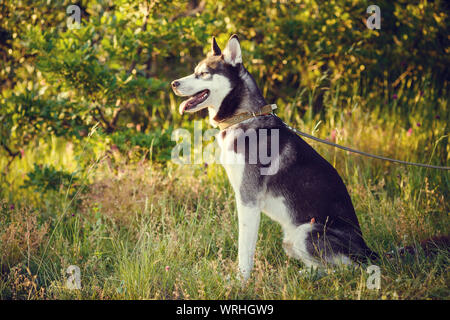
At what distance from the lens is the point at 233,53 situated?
3230 mm

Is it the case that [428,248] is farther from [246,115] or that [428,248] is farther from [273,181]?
[246,115]

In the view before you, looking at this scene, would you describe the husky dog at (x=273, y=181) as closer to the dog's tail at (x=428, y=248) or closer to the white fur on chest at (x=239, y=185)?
the white fur on chest at (x=239, y=185)

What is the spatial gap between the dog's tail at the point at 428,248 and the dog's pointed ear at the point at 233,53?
1.91m

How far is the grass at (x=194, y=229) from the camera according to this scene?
304 centimetres

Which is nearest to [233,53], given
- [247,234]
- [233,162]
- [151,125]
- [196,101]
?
[196,101]

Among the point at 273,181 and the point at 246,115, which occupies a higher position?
the point at 246,115

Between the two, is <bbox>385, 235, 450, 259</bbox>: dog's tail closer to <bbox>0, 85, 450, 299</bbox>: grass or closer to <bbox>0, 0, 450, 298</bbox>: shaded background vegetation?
<bbox>0, 85, 450, 299</bbox>: grass

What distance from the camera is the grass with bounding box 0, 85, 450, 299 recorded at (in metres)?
3.04

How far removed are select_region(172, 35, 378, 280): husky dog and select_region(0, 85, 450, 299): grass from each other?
195 mm

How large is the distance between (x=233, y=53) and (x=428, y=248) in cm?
218

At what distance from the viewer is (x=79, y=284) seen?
3.10m

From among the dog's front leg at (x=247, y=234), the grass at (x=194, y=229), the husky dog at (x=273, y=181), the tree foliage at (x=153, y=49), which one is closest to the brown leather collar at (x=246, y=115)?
the husky dog at (x=273, y=181)

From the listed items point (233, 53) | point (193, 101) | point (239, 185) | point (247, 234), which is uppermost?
point (233, 53)
